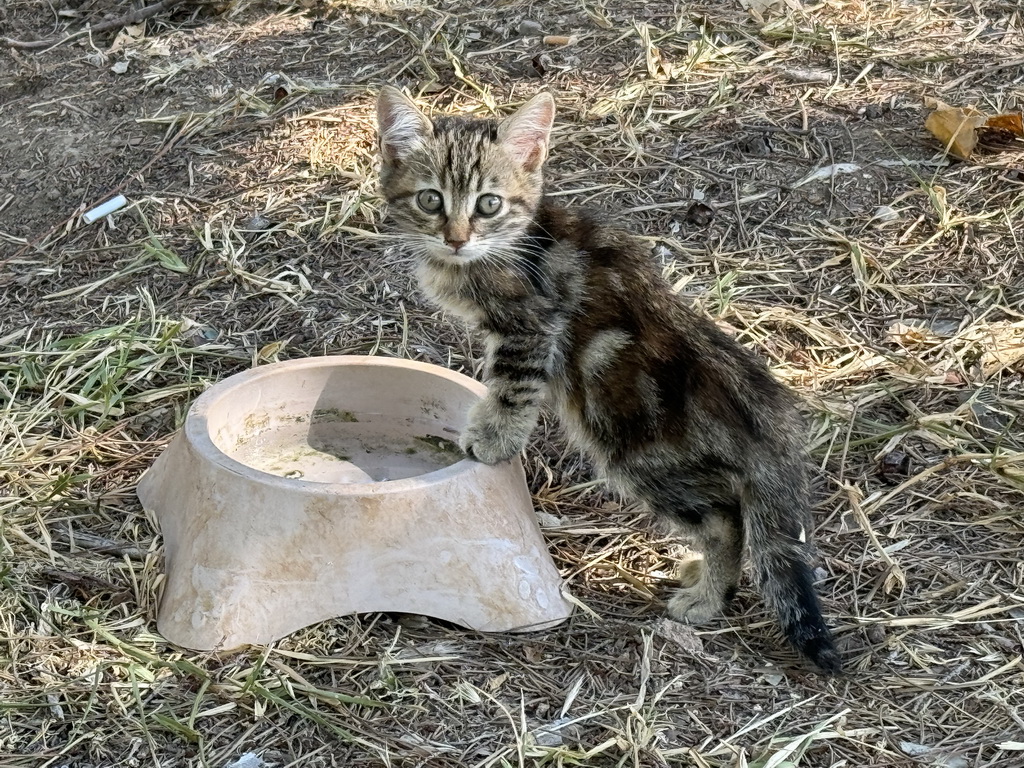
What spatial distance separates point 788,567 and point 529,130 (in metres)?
1.71

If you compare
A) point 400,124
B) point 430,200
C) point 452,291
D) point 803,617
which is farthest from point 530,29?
point 803,617

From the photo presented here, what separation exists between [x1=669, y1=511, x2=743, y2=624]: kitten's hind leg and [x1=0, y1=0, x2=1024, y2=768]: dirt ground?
3.0 inches

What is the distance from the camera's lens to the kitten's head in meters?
3.81

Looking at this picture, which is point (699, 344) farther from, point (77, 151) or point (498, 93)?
point (77, 151)

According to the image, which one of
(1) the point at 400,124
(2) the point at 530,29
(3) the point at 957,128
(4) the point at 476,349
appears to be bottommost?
(4) the point at 476,349

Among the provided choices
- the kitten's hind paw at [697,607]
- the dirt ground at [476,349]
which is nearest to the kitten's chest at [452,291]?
the dirt ground at [476,349]

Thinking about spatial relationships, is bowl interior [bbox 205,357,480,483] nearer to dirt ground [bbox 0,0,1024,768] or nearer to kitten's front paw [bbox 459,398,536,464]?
kitten's front paw [bbox 459,398,536,464]

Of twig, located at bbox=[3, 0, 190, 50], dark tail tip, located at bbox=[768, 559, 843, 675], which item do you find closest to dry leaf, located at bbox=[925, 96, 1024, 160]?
dark tail tip, located at bbox=[768, 559, 843, 675]

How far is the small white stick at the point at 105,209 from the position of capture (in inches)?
217

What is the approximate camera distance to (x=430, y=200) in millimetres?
3881

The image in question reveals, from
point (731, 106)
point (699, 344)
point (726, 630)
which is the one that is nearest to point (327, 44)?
point (731, 106)

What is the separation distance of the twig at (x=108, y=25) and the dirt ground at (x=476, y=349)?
0.04 meters

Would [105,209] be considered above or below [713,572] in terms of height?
below

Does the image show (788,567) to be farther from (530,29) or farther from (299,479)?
(530,29)
